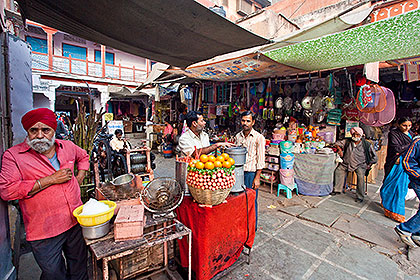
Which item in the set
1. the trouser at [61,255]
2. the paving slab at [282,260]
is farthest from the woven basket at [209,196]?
the paving slab at [282,260]

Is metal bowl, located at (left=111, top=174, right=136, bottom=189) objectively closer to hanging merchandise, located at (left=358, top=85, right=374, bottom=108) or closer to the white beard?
the white beard

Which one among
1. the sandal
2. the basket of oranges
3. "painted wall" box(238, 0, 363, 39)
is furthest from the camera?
"painted wall" box(238, 0, 363, 39)

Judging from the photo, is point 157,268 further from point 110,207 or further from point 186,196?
point 110,207

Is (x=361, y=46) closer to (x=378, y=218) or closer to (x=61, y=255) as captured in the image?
(x=378, y=218)

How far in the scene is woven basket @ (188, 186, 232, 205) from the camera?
1.98 meters

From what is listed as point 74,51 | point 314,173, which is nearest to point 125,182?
point 314,173

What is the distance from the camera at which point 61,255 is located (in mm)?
1896

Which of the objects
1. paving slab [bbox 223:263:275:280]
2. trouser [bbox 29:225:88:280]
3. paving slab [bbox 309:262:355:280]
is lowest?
paving slab [bbox 309:262:355:280]

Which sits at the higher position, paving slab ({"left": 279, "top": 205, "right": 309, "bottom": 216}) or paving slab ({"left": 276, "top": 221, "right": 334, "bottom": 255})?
paving slab ({"left": 279, "top": 205, "right": 309, "bottom": 216})

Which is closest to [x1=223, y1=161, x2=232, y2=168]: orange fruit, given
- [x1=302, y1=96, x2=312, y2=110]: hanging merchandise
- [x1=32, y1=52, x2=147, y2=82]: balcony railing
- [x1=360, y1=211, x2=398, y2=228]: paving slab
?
[x1=360, y1=211, x2=398, y2=228]: paving slab

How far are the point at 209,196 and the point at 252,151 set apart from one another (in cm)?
153

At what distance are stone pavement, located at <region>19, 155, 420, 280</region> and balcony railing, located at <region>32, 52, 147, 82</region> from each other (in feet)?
43.9

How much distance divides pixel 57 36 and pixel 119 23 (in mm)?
16979

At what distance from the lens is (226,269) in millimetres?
2488
